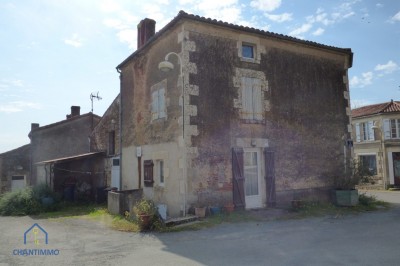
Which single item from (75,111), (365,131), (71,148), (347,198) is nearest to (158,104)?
(347,198)

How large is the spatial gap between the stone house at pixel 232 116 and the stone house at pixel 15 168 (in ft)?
48.0

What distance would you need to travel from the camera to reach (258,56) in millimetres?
11297

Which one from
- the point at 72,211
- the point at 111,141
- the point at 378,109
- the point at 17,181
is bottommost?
the point at 72,211

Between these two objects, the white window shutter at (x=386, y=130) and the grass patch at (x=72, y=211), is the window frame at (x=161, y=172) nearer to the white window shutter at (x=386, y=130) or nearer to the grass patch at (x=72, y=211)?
the grass patch at (x=72, y=211)

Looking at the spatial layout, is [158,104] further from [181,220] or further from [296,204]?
[296,204]

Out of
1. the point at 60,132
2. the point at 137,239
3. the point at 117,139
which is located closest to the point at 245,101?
the point at 137,239

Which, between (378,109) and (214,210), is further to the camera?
(378,109)

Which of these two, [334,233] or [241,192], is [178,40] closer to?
[241,192]

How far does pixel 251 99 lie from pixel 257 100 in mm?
257

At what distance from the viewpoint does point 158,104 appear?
1141 centimetres

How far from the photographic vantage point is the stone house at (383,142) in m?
22.7

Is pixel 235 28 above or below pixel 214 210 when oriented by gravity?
above

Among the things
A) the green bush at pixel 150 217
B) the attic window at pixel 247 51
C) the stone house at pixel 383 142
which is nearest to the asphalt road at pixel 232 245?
the green bush at pixel 150 217

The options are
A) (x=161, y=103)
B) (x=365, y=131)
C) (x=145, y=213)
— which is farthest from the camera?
(x=365, y=131)
